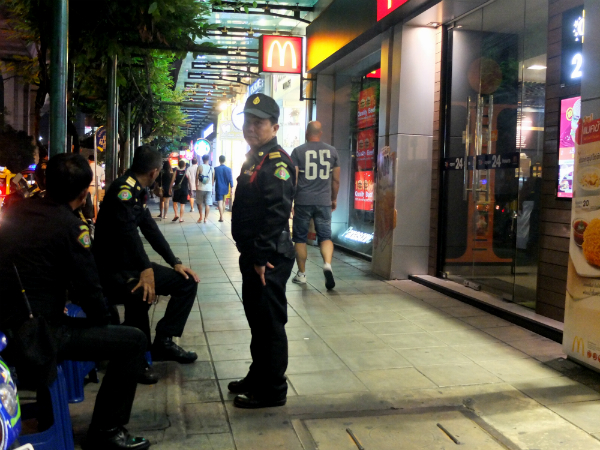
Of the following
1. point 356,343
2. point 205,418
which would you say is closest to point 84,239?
point 205,418

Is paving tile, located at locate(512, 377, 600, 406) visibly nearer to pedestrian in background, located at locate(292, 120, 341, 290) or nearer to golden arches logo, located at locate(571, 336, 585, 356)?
golden arches logo, located at locate(571, 336, 585, 356)

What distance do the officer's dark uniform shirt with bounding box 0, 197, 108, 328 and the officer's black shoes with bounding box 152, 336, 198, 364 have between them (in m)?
1.71

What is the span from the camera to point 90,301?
9.91 ft

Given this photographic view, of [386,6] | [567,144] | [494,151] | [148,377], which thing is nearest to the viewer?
[148,377]

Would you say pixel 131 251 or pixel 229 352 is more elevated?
pixel 131 251

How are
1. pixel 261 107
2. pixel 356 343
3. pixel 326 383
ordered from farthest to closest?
pixel 356 343 → pixel 326 383 → pixel 261 107

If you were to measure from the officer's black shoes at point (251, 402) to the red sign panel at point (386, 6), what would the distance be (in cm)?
550

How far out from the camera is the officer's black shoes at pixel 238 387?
4.16m

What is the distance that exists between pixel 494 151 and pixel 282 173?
446 cm

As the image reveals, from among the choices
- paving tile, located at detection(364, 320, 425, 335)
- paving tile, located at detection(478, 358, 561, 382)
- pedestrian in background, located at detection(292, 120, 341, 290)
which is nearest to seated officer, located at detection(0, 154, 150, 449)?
paving tile, located at detection(478, 358, 561, 382)

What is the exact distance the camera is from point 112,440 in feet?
10.3

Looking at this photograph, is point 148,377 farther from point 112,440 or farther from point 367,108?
point 367,108

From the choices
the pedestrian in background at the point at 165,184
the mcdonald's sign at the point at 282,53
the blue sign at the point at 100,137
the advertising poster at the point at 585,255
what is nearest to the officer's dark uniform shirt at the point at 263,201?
the advertising poster at the point at 585,255

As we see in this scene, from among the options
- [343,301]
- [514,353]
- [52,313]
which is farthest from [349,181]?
[52,313]
